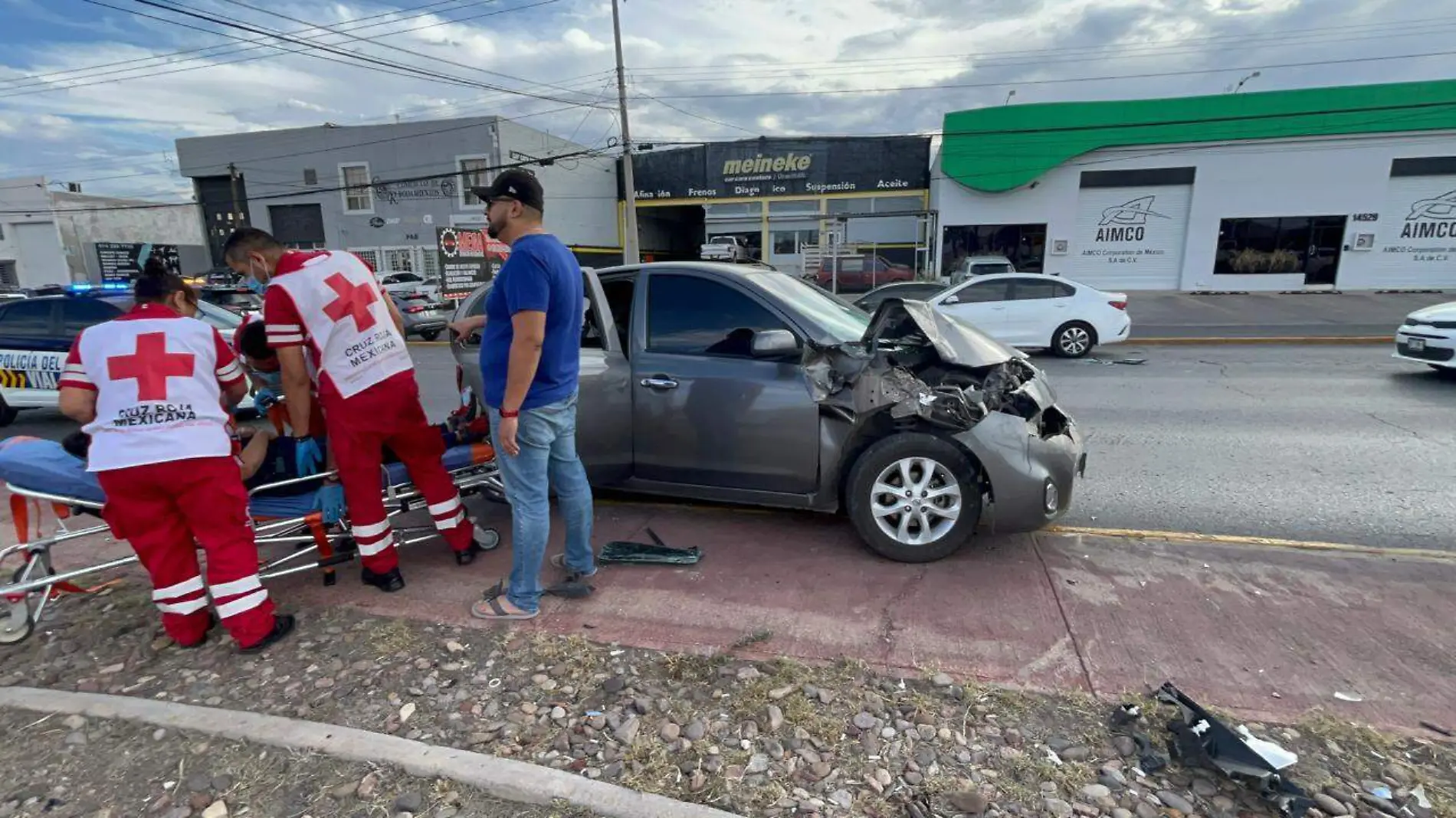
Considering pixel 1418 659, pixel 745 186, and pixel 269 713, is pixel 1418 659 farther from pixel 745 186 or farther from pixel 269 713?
pixel 745 186

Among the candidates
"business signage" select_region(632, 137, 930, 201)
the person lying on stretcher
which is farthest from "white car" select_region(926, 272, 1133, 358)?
"business signage" select_region(632, 137, 930, 201)

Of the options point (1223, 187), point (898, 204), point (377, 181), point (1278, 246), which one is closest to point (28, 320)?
point (377, 181)

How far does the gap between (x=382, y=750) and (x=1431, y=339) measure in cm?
1106

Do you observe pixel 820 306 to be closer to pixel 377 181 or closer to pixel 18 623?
pixel 18 623

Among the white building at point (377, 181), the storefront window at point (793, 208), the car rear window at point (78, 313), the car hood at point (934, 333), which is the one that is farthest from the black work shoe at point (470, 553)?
the storefront window at point (793, 208)

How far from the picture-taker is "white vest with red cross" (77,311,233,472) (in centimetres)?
276

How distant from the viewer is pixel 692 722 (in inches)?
96.5

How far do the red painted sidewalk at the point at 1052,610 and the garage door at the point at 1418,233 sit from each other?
25760 mm

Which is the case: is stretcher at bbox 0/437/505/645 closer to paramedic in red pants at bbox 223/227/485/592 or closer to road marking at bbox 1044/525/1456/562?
paramedic in red pants at bbox 223/227/485/592

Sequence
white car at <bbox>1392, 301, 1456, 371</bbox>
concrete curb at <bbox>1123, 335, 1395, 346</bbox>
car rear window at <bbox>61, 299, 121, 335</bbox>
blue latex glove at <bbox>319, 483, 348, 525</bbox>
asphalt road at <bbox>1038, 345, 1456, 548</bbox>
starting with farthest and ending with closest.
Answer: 1. concrete curb at <bbox>1123, 335, 1395, 346</bbox>
2. white car at <bbox>1392, 301, 1456, 371</bbox>
3. car rear window at <bbox>61, 299, 121, 335</bbox>
4. asphalt road at <bbox>1038, 345, 1456, 548</bbox>
5. blue latex glove at <bbox>319, 483, 348, 525</bbox>

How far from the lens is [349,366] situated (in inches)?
129

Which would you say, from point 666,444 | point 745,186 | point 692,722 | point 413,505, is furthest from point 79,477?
point 745,186

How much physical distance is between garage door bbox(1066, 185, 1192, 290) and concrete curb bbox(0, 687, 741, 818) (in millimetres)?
25364

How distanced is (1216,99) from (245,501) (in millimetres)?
27338
